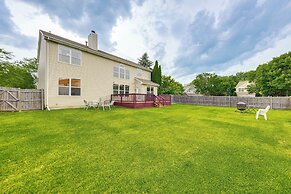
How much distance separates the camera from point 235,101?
19141 millimetres

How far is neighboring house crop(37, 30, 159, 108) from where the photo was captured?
430 inches

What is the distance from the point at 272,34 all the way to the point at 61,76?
75.4 feet

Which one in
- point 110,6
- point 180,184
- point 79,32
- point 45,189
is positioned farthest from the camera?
point 79,32

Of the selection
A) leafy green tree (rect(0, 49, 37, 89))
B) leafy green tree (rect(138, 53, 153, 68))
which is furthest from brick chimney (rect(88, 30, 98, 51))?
leafy green tree (rect(138, 53, 153, 68))

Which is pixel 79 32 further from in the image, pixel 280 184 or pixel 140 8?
pixel 280 184

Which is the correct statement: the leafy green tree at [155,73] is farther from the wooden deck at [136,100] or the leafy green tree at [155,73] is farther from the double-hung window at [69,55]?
the double-hung window at [69,55]

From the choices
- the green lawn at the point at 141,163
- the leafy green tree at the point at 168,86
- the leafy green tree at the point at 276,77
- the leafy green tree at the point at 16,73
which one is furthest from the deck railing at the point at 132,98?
the leafy green tree at the point at 276,77

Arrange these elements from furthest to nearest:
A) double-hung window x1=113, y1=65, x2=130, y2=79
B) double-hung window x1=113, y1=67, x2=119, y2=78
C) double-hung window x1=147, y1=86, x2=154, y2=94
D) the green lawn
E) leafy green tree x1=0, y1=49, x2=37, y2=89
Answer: double-hung window x1=147, y1=86, x2=154, y2=94 → leafy green tree x1=0, y1=49, x2=37, y2=89 → double-hung window x1=113, y1=65, x2=130, y2=79 → double-hung window x1=113, y1=67, x2=119, y2=78 → the green lawn

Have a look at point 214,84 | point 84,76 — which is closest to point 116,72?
point 84,76

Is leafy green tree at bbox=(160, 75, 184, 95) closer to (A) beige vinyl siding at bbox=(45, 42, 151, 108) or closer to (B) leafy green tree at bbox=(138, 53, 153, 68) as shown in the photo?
(B) leafy green tree at bbox=(138, 53, 153, 68)

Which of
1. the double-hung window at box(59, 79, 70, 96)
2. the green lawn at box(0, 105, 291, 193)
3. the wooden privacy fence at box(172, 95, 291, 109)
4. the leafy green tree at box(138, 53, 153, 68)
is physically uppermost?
the leafy green tree at box(138, 53, 153, 68)

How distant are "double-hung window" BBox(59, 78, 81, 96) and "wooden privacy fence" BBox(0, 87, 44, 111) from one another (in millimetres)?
1527

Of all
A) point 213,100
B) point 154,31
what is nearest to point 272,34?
point 213,100

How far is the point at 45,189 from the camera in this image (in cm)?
217
